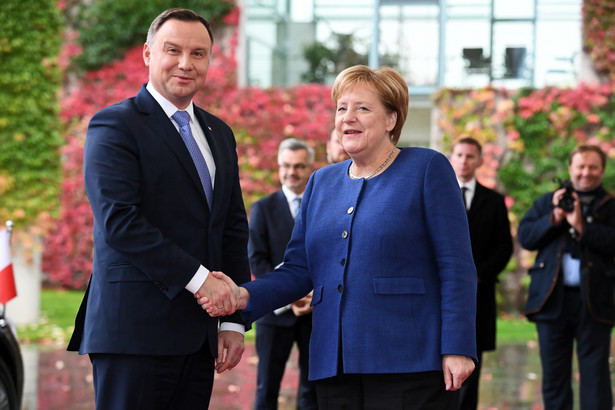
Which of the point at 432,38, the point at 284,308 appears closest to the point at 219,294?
the point at 284,308

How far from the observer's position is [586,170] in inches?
219

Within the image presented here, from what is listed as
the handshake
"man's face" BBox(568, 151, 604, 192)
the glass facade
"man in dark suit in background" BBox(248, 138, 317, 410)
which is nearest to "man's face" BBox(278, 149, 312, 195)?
"man in dark suit in background" BBox(248, 138, 317, 410)

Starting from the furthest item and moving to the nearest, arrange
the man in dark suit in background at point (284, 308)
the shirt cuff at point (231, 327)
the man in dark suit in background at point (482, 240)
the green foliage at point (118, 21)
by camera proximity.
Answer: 1. the green foliage at point (118, 21)
2. the man in dark suit in background at point (482, 240)
3. the man in dark suit in background at point (284, 308)
4. the shirt cuff at point (231, 327)

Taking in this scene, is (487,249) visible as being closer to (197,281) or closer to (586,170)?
(586,170)

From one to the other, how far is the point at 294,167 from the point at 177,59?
249 centimetres

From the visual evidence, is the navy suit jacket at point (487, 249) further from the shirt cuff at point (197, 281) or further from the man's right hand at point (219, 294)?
the shirt cuff at point (197, 281)

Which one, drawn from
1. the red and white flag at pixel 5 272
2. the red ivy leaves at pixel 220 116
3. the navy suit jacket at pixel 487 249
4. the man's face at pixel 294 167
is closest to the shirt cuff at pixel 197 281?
the red and white flag at pixel 5 272

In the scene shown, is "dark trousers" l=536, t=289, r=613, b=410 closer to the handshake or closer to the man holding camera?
the man holding camera

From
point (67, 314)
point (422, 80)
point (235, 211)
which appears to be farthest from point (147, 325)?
point (422, 80)

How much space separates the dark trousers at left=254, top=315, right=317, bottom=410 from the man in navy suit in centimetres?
215

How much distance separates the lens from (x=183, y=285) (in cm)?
277

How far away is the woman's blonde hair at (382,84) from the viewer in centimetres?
301

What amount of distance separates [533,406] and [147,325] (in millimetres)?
4601

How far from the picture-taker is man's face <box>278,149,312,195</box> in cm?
541
